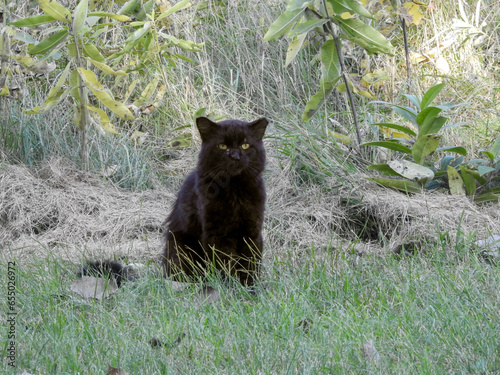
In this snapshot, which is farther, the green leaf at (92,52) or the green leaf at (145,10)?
the green leaf at (145,10)

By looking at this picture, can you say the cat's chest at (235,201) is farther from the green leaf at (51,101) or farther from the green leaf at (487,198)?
the green leaf at (487,198)

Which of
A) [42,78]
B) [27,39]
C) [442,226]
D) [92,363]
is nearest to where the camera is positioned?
[92,363]

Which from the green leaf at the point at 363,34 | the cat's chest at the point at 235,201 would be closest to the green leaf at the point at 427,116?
the green leaf at the point at 363,34

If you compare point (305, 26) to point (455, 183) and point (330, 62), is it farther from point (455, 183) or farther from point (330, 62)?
point (455, 183)

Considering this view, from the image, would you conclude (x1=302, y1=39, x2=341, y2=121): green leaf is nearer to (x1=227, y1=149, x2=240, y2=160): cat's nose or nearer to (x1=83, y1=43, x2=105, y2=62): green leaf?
(x1=227, y1=149, x2=240, y2=160): cat's nose

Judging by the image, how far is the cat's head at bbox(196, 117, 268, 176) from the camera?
294 cm

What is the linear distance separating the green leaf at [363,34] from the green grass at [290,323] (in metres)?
1.34

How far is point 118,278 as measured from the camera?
285 centimetres

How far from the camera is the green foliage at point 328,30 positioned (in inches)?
139

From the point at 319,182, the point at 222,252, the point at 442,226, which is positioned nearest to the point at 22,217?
the point at 222,252

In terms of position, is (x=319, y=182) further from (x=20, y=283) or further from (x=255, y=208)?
(x=20, y=283)

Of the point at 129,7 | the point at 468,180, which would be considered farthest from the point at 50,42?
the point at 468,180

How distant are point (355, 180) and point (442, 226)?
691 millimetres

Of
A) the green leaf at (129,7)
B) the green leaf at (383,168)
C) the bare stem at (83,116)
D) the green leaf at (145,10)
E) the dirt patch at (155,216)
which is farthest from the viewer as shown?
the green leaf at (145,10)
